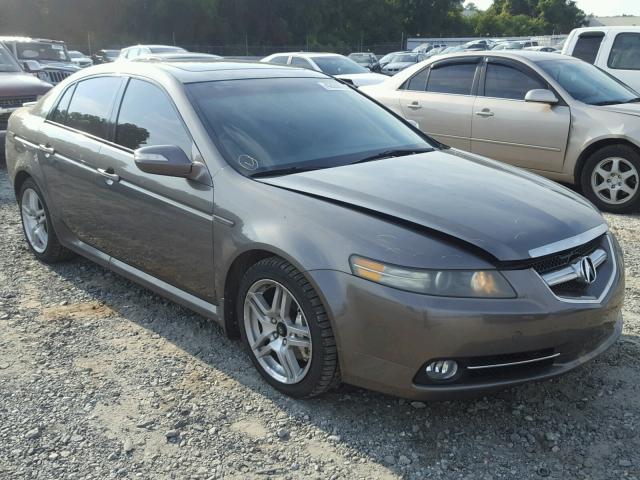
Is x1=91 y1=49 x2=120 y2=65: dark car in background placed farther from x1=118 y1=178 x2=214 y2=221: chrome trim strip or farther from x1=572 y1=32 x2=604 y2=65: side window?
x1=118 y1=178 x2=214 y2=221: chrome trim strip

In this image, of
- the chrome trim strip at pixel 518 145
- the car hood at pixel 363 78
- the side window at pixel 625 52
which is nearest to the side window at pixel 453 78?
the chrome trim strip at pixel 518 145

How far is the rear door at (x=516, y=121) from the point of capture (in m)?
6.88

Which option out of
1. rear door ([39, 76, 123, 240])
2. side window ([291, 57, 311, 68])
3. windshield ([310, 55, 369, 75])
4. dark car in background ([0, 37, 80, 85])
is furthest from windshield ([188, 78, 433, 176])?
dark car in background ([0, 37, 80, 85])

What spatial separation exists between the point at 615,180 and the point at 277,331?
4770 millimetres

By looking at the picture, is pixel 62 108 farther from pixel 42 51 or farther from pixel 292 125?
pixel 42 51

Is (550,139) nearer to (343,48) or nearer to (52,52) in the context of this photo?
(52,52)

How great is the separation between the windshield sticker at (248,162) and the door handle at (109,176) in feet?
3.16

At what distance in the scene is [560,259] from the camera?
2.86 m

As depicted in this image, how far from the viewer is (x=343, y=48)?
6088 centimetres

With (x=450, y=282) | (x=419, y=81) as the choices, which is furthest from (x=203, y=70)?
(x=419, y=81)

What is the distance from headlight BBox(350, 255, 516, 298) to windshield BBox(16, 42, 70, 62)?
16.1 metres

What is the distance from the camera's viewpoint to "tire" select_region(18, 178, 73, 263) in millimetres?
4902

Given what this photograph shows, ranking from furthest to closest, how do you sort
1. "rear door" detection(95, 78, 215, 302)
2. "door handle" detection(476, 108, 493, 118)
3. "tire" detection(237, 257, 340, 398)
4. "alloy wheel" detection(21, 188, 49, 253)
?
"door handle" detection(476, 108, 493, 118) → "alloy wheel" detection(21, 188, 49, 253) → "rear door" detection(95, 78, 215, 302) → "tire" detection(237, 257, 340, 398)

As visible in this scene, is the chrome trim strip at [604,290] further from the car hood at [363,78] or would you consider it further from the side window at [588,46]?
the car hood at [363,78]
